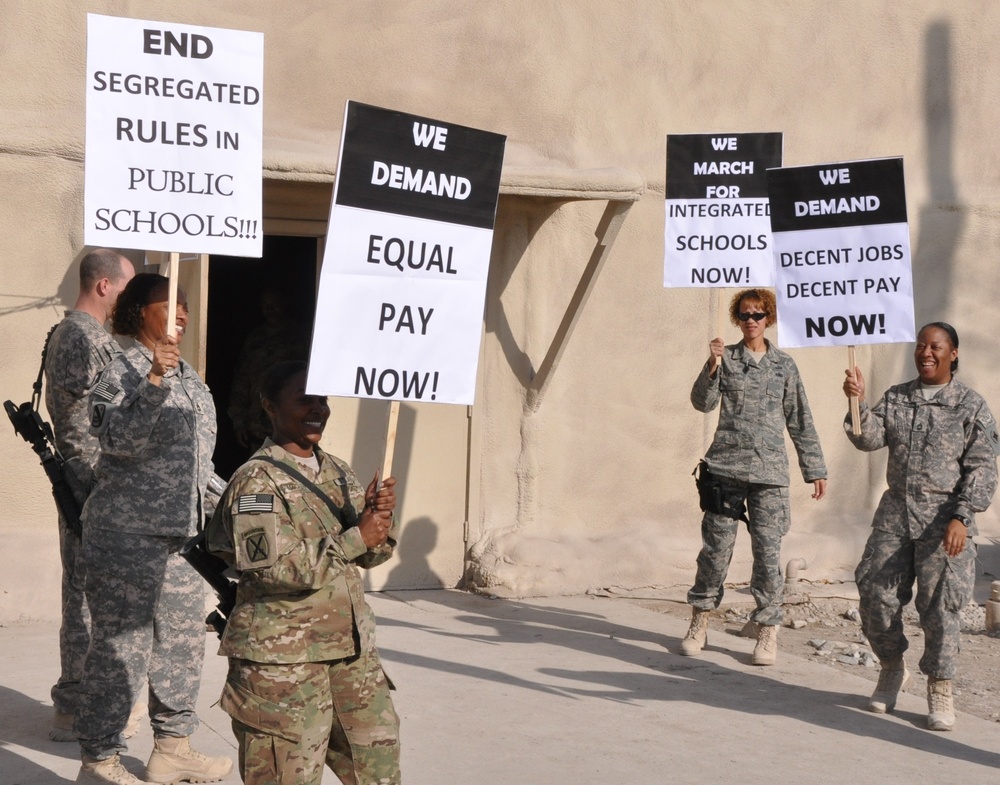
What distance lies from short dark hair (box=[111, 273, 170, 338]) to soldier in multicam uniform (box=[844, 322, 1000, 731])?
3264mm

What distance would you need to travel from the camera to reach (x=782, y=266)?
6840 millimetres

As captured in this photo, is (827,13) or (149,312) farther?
(827,13)

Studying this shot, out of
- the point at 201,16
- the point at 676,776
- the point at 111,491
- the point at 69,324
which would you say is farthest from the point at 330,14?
the point at 676,776

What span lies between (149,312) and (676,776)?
2.74 m

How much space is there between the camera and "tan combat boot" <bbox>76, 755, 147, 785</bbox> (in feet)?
15.6

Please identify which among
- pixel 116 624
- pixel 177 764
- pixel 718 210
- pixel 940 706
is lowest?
pixel 177 764

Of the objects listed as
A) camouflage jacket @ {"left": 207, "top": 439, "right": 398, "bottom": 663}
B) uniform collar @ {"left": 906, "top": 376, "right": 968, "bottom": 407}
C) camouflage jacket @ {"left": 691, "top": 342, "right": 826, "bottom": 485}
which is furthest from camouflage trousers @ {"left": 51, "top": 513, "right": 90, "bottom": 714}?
uniform collar @ {"left": 906, "top": 376, "right": 968, "bottom": 407}

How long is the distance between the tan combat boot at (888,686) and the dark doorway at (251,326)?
4.82m

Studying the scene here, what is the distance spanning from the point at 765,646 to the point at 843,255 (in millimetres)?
2162

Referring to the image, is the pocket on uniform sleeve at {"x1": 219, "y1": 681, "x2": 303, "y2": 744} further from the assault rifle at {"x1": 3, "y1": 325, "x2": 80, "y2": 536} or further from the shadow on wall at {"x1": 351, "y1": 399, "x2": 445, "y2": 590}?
the shadow on wall at {"x1": 351, "y1": 399, "x2": 445, "y2": 590}

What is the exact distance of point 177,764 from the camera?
196 inches

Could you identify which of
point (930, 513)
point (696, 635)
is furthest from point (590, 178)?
point (930, 513)

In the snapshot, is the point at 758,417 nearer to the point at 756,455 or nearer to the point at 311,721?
the point at 756,455

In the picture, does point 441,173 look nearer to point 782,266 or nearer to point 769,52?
point 782,266
